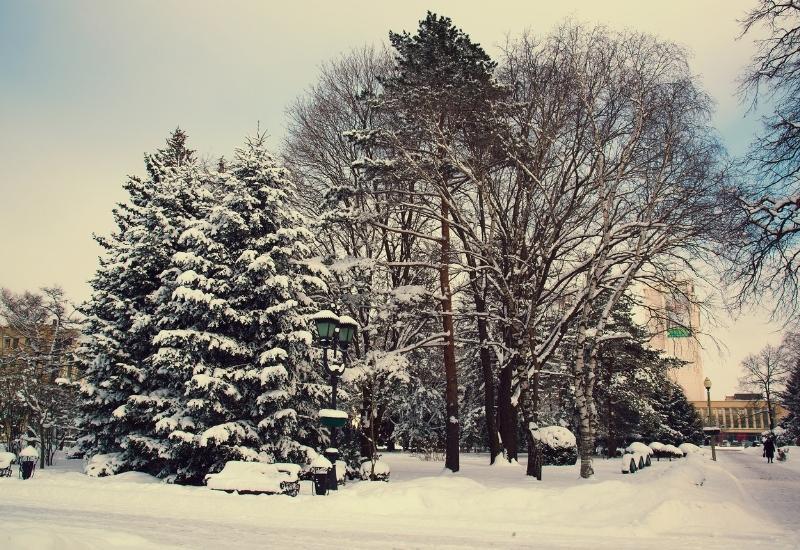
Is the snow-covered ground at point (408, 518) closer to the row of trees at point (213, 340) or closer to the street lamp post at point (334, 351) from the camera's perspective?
the street lamp post at point (334, 351)

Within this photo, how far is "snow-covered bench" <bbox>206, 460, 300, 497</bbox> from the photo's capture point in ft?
50.4

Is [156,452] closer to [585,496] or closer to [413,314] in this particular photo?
[413,314]

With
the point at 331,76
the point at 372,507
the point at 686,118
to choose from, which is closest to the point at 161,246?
the point at 331,76

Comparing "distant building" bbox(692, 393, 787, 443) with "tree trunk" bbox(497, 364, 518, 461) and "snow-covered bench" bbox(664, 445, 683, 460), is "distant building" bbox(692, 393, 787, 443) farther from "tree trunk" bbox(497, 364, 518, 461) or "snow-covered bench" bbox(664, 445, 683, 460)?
"tree trunk" bbox(497, 364, 518, 461)

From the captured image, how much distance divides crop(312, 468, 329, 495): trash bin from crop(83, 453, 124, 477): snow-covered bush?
10.9 m

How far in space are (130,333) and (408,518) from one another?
16386 millimetres

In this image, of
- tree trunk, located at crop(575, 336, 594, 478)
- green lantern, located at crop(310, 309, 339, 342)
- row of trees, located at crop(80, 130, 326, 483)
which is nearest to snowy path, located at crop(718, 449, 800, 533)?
tree trunk, located at crop(575, 336, 594, 478)

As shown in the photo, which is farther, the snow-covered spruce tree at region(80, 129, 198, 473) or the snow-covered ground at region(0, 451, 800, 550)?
the snow-covered spruce tree at region(80, 129, 198, 473)

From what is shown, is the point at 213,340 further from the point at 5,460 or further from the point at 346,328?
the point at 5,460

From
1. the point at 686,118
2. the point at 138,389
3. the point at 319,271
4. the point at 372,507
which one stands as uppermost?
the point at 686,118

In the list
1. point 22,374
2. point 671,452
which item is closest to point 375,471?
point 22,374

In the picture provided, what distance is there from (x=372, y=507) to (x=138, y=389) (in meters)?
14.0

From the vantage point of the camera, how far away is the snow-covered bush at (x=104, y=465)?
71.5 ft

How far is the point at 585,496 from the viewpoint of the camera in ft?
41.2
